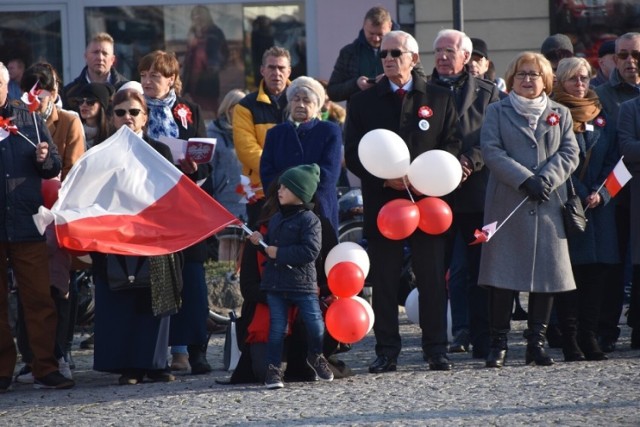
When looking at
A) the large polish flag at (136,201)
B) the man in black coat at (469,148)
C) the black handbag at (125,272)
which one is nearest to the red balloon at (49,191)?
the large polish flag at (136,201)

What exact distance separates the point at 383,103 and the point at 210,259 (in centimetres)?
450

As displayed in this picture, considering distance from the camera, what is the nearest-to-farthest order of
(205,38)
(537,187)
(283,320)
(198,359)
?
1. (283,320)
2. (537,187)
3. (198,359)
4. (205,38)

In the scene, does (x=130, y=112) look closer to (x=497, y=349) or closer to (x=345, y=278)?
(x=345, y=278)

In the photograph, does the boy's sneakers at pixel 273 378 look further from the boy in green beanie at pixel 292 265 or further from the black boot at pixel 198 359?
the black boot at pixel 198 359

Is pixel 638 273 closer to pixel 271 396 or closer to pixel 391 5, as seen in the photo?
pixel 271 396

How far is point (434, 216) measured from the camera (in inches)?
383

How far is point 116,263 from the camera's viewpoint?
383 inches

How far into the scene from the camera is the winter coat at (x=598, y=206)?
1041 centimetres

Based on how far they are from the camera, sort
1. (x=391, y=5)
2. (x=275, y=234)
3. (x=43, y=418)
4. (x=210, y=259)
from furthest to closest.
Answer: 1. (x=391, y=5)
2. (x=210, y=259)
3. (x=275, y=234)
4. (x=43, y=418)

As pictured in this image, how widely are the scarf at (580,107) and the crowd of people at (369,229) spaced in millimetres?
15

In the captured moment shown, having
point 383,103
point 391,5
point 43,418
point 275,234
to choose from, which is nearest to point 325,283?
point 275,234

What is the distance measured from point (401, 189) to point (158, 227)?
5.24ft

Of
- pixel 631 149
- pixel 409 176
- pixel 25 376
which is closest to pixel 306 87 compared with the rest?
pixel 409 176

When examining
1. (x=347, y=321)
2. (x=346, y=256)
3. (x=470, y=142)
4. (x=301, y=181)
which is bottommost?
(x=347, y=321)
